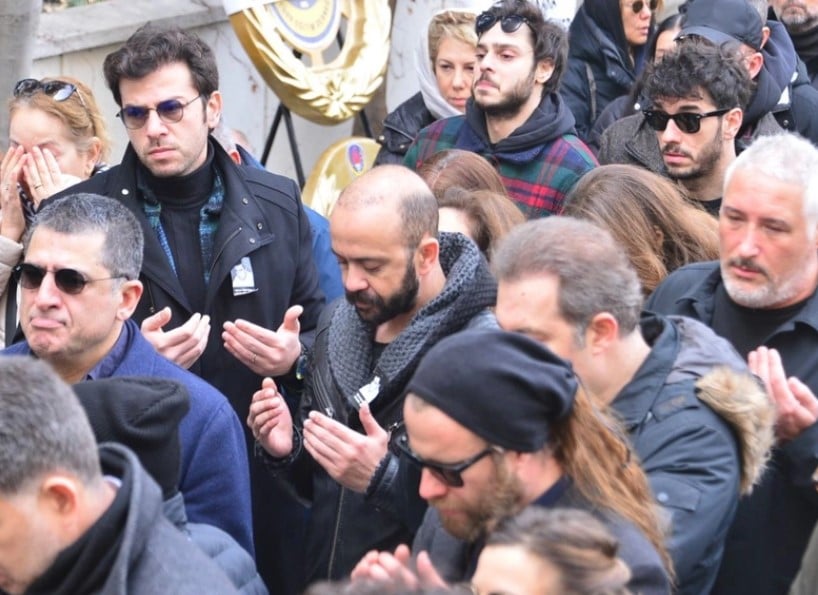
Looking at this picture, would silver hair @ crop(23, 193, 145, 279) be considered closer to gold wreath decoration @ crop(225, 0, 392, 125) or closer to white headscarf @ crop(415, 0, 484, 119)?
white headscarf @ crop(415, 0, 484, 119)

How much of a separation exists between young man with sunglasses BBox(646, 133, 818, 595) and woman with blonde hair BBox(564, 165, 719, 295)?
32cm

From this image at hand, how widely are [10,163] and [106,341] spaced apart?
1.46 meters

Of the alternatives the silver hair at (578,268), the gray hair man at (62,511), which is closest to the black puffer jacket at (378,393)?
the silver hair at (578,268)

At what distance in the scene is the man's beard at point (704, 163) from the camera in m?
5.24

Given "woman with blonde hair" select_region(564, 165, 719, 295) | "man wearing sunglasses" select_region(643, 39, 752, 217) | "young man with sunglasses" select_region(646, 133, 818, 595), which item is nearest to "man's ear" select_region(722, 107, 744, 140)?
"man wearing sunglasses" select_region(643, 39, 752, 217)

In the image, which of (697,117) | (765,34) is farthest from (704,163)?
(765,34)

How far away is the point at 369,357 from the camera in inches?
158

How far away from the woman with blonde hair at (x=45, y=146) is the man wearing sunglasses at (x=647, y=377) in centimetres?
226

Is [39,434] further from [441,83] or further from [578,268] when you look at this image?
[441,83]

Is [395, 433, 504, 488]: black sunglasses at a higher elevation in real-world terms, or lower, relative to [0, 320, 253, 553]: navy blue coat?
higher

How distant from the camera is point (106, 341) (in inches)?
157

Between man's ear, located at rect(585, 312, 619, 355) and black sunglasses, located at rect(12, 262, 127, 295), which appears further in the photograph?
black sunglasses, located at rect(12, 262, 127, 295)

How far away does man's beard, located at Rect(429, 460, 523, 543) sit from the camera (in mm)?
2789

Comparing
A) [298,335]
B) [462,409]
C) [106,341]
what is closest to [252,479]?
[298,335]
